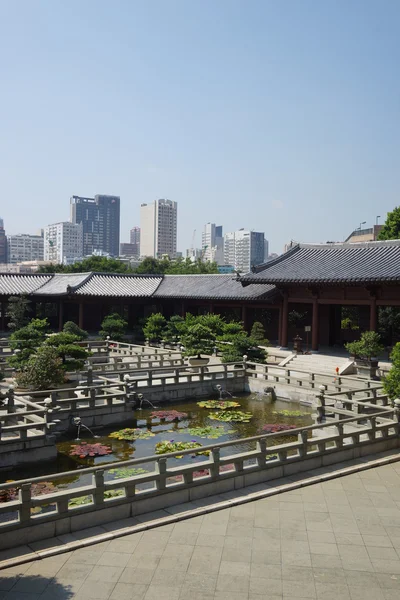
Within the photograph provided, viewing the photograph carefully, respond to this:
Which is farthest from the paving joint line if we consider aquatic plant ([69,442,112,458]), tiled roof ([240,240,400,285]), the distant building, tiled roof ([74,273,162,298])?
the distant building

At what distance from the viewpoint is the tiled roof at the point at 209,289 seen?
3991 cm

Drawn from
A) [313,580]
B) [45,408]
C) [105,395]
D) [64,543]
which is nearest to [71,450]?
[45,408]

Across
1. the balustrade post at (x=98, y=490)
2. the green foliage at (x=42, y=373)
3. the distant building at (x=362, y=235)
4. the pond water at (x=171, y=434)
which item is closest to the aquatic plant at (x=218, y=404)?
the pond water at (x=171, y=434)

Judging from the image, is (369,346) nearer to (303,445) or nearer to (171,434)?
(171,434)

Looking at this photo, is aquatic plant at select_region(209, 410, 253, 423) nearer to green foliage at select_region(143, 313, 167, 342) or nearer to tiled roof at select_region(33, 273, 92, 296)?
green foliage at select_region(143, 313, 167, 342)

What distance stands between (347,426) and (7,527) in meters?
11.9

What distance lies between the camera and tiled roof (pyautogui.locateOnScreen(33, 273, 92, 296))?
4431cm

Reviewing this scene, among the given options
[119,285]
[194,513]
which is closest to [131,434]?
[194,513]

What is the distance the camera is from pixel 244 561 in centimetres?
922

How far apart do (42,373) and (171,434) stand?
6.15 metres

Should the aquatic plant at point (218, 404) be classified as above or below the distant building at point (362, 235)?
below

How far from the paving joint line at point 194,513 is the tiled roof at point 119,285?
105 ft

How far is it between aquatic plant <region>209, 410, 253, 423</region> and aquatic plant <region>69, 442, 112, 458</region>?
5.57 m

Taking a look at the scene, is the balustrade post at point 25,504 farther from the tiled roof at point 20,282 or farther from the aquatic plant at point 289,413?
the tiled roof at point 20,282
